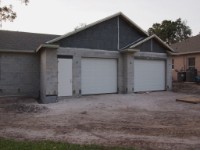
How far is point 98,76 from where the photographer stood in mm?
16781

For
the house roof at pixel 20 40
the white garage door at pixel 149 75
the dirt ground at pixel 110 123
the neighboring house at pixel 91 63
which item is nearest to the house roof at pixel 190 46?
the neighboring house at pixel 91 63

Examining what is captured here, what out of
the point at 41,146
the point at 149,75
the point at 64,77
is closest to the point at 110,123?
the point at 41,146

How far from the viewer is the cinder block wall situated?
1655 centimetres

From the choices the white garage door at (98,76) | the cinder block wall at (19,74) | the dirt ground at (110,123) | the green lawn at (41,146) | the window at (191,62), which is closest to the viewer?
the green lawn at (41,146)

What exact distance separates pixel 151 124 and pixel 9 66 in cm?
1122

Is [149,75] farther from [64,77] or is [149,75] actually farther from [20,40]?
[20,40]

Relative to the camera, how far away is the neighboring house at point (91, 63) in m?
15.1

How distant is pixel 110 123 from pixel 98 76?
784 cm

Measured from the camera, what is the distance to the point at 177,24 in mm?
52219

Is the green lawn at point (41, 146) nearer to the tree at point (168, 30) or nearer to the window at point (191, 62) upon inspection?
the window at point (191, 62)

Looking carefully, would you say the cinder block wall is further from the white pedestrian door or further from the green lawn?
the green lawn

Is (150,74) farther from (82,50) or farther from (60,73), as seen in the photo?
(60,73)

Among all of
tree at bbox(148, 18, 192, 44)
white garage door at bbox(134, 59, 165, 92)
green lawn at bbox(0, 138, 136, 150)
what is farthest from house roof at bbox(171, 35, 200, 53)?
tree at bbox(148, 18, 192, 44)

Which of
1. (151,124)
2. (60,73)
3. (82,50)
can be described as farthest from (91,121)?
(82,50)
